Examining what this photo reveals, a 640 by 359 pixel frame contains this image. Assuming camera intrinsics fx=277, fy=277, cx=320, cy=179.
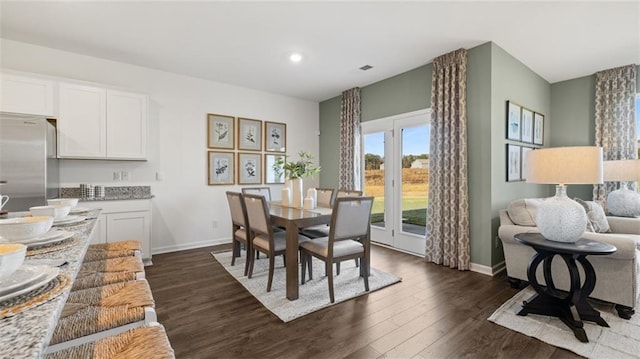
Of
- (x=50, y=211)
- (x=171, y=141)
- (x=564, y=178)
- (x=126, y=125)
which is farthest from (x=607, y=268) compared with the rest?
(x=126, y=125)

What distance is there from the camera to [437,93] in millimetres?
3674

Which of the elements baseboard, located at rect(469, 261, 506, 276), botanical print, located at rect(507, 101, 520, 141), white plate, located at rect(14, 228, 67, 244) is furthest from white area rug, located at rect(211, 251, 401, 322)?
botanical print, located at rect(507, 101, 520, 141)

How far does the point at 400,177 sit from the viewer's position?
4.31 meters

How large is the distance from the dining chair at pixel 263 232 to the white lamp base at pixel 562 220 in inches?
84.9

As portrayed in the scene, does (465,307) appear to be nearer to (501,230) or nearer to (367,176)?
(501,230)

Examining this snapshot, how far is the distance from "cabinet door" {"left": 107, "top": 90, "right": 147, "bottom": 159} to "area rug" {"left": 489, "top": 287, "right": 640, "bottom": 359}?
14.5 feet

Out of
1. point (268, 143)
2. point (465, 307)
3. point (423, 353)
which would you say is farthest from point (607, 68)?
point (268, 143)

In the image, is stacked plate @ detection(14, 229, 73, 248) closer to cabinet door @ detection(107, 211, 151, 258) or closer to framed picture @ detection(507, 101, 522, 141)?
cabinet door @ detection(107, 211, 151, 258)

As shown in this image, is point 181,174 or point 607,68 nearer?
point 607,68

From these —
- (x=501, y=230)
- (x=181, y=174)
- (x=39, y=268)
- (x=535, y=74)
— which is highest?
(x=535, y=74)

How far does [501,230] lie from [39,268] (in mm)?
3501

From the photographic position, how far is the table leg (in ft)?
8.35

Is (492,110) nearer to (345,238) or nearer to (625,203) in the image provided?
(625,203)

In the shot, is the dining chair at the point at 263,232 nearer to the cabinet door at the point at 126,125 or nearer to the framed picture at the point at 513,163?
the cabinet door at the point at 126,125
